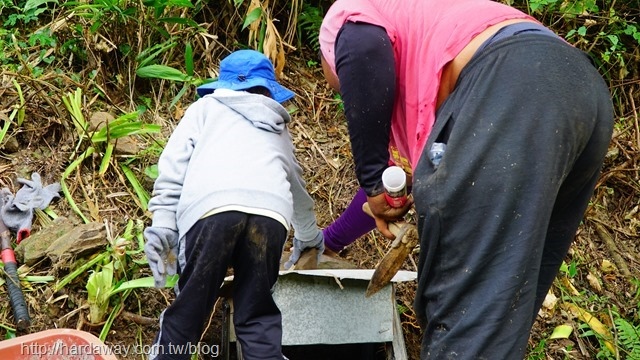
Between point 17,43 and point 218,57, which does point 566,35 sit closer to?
point 218,57

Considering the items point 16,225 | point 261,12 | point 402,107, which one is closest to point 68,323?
point 16,225

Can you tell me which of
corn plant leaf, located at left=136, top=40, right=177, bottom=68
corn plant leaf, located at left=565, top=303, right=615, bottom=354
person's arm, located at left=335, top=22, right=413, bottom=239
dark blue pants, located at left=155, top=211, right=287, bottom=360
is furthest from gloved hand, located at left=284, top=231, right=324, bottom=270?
corn plant leaf, located at left=136, top=40, right=177, bottom=68

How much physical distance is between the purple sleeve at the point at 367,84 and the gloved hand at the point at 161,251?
824mm

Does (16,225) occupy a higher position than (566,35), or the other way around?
(566,35)

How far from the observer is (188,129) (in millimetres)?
2465

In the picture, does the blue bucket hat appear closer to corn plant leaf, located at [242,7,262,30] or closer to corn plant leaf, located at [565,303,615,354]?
corn plant leaf, located at [242,7,262,30]

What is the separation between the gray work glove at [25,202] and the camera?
3.03m

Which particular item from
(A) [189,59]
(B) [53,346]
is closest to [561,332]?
(B) [53,346]

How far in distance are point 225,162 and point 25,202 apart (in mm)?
1335

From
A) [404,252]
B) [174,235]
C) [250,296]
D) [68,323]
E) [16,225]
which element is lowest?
[68,323]

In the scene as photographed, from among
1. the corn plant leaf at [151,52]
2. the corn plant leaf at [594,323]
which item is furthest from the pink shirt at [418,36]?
the corn plant leaf at [151,52]

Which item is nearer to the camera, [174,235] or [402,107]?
[402,107]

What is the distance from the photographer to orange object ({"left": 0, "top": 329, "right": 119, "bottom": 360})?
6.94 ft

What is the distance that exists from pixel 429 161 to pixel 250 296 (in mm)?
1030
